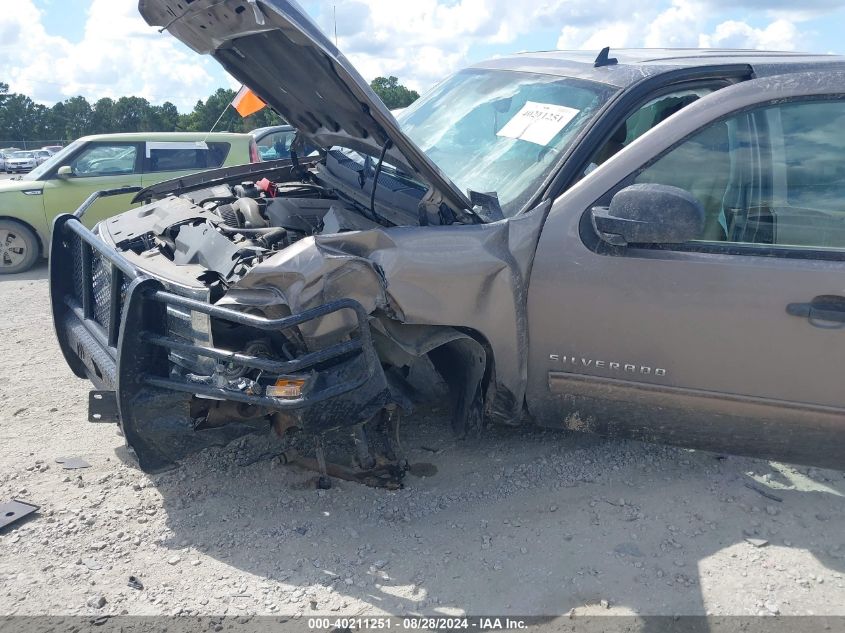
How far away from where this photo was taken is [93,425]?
162 inches

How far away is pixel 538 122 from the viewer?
3375mm

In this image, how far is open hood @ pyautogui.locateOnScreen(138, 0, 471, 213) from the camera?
2.74 meters

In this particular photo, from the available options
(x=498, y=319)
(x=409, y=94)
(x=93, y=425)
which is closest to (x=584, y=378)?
(x=498, y=319)

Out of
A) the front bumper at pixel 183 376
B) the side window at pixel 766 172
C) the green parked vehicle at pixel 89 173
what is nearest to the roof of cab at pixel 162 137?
the green parked vehicle at pixel 89 173

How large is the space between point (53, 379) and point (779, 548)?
420cm

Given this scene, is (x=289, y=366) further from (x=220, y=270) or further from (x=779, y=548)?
(x=779, y=548)

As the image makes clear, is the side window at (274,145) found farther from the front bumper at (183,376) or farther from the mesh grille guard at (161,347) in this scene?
the front bumper at (183,376)

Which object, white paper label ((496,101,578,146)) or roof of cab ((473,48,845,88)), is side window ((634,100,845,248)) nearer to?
roof of cab ((473,48,845,88))

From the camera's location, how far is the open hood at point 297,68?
274 centimetres

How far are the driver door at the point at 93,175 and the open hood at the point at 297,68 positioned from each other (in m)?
6.24

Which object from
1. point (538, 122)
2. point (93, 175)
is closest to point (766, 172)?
point (538, 122)

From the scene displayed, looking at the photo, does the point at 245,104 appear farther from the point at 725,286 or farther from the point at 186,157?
the point at 725,286

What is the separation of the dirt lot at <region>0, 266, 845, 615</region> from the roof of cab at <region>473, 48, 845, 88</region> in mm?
1751

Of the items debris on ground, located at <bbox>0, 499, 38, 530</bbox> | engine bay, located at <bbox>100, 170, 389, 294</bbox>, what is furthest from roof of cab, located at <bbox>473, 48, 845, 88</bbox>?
debris on ground, located at <bbox>0, 499, 38, 530</bbox>
